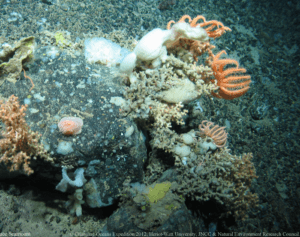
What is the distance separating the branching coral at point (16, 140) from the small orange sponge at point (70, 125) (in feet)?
1.06

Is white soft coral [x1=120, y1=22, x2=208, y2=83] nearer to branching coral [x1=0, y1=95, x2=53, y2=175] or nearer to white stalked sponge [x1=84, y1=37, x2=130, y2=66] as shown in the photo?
white stalked sponge [x1=84, y1=37, x2=130, y2=66]

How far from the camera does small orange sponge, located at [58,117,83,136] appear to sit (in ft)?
8.13

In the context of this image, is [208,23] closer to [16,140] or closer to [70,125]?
[70,125]

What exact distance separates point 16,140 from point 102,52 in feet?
6.96

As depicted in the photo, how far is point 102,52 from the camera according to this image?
3.53 meters

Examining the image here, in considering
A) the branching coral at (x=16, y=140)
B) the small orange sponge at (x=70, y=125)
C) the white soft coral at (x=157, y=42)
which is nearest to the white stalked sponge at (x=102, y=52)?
the white soft coral at (x=157, y=42)

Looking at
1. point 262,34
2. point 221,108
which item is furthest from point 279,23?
point 221,108

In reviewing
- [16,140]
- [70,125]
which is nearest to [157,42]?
[70,125]

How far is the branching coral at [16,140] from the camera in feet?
7.25

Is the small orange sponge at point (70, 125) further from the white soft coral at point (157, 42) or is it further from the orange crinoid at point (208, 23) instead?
the orange crinoid at point (208, 23)

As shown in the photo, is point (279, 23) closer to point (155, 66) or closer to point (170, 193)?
point (155, 66)

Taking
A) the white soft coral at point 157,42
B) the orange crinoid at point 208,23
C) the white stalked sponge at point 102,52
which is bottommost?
the white stalked sponge at point 102,52

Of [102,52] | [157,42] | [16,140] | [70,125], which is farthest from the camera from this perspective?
[102,52]

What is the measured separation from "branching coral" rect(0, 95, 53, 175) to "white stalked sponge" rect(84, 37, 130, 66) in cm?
157
